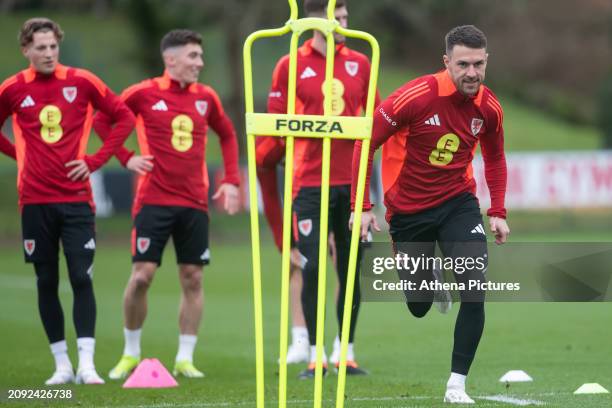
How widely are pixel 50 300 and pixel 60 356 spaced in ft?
1.43

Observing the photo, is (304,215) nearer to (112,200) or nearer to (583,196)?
(112,200)

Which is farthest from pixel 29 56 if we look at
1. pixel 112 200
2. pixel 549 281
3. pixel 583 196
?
pixel 583 196

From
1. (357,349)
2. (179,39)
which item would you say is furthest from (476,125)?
(357,349)

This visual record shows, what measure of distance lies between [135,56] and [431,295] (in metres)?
38.4

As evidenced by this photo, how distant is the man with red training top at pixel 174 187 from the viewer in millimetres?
9727

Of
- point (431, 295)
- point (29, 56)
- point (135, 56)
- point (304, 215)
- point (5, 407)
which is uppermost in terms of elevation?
point (135, 56)

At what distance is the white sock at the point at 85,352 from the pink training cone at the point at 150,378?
39cm

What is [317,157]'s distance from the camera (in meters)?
9.59

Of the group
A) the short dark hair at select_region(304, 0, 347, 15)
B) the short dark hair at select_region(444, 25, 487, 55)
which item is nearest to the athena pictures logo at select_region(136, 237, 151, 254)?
the short dark hair at select_region(304, 0, 347, 15)

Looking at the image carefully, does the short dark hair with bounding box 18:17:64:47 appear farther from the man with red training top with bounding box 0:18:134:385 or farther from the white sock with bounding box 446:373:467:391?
the white sock with bounding box 446:373:467:391

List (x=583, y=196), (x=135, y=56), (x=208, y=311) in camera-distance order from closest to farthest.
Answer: (x=208, y=311) < (x=583, y=196) < (x=135, y=56)

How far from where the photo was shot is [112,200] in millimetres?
26188

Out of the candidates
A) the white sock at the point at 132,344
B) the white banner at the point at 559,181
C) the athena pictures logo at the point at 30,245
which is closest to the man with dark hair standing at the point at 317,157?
the white sock at the point at 132,344

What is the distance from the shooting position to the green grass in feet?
27.0
